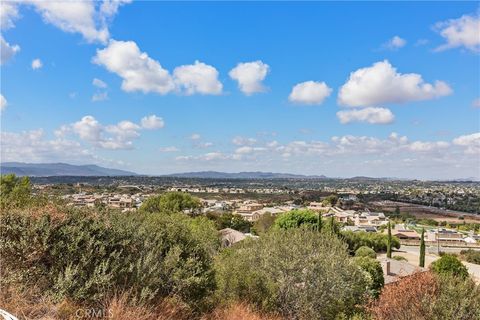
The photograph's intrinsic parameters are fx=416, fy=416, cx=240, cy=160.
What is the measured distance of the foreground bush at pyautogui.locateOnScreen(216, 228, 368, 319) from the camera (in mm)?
10609

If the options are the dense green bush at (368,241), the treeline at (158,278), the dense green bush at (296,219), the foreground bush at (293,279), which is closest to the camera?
the treeline at (158,278)

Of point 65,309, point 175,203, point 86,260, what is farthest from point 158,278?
point 175,203

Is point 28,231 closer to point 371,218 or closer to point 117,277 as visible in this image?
point 117,277

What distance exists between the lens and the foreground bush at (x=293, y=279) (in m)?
10.6

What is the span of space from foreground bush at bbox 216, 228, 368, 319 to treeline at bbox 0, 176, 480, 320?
29mm

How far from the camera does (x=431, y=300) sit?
310 inches

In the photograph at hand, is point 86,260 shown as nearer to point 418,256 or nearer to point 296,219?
point 296,219

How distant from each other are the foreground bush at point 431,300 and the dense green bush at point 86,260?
4.06 meters

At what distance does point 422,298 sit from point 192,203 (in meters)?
46.6

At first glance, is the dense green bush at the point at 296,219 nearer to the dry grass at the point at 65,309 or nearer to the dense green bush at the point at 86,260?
the dense green bush at the point at 86,260

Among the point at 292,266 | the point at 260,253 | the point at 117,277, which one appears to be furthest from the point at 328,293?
the point at 117,277

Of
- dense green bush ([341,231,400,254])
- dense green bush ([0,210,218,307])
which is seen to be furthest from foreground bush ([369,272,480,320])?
dense green bush ([341,231,400,254])

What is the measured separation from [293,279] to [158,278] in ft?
17.6

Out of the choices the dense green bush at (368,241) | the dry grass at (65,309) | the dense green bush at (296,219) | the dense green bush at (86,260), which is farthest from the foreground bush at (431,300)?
the dense green bush at (368,241)
